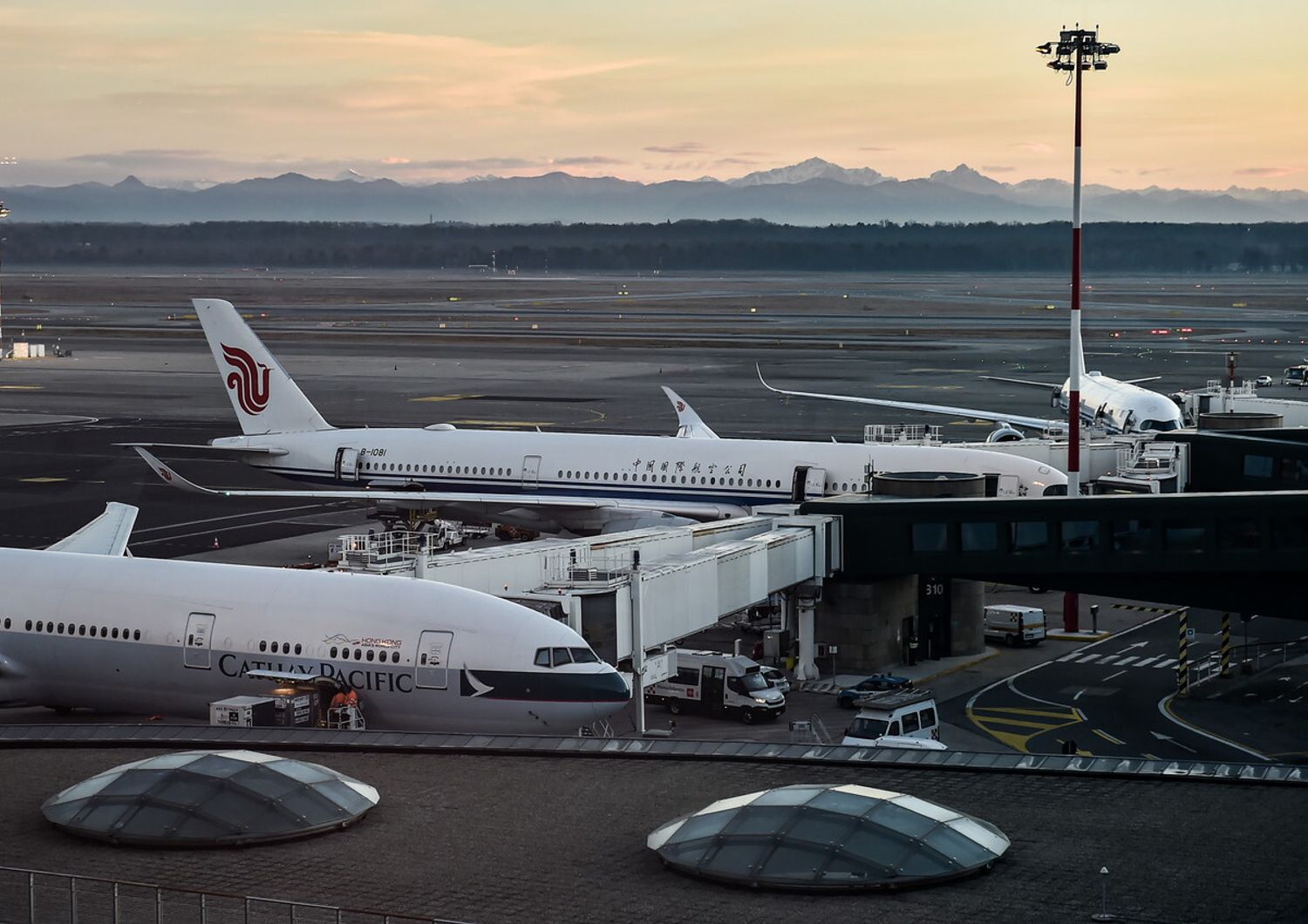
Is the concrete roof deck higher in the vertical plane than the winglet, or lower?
Result: lower

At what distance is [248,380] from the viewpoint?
288 ft

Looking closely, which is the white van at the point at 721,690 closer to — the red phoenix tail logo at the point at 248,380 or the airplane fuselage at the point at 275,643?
the airplane fuselage at the point at 275,643

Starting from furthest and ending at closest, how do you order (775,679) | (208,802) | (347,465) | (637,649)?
(347,465) < (775,679) < (637,649) < (208,802)

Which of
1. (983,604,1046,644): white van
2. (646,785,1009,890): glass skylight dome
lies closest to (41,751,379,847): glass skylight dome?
(646,785,1009,890): glass skylight dome

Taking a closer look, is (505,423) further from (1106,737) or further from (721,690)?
(1106,737)

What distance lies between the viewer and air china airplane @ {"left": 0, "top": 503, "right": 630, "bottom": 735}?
43.2 meters

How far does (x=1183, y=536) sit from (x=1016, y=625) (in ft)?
32.4

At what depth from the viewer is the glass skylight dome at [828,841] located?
87.4 ft

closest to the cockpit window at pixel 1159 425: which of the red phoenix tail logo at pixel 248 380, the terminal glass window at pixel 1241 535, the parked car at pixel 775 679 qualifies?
the terminal glass window at pixel 1241 535

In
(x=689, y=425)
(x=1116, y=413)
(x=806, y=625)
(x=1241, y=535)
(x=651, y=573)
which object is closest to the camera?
(x=651, y=573)

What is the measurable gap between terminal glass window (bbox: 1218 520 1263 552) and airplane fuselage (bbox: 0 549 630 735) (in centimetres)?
2515

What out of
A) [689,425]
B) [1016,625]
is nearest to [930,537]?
[1016,625]

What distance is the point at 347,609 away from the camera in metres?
45.2

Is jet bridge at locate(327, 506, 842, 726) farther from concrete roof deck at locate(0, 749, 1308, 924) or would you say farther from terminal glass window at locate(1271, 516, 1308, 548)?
terminal glass window at locate(1271, 516, 1308, 548)
